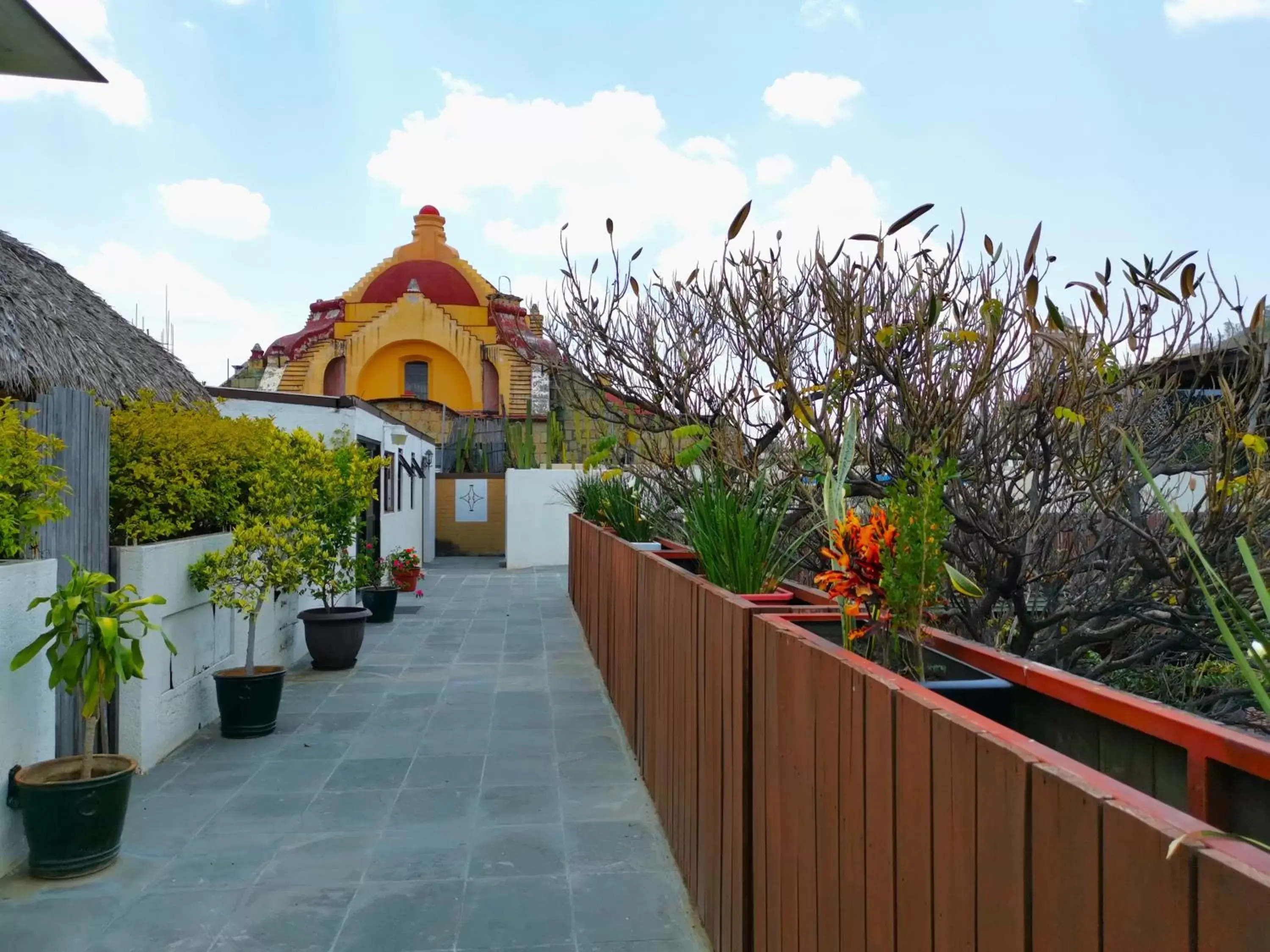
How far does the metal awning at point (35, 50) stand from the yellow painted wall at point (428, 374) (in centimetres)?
1958

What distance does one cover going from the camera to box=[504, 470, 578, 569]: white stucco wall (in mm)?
17750

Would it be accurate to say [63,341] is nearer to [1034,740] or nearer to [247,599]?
A: [247,599]

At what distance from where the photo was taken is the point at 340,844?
4109mm

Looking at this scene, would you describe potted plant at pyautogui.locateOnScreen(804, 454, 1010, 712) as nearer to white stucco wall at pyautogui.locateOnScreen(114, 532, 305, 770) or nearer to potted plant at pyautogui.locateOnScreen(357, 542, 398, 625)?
white stucco wall at pyautogui.locateOnScreen(114, 532, 305, 770)

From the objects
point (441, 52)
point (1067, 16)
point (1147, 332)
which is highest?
point (441, 52)

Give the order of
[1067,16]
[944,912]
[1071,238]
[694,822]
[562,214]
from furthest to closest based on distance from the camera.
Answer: [562,214] < [1067,16] < [1071,238] < [694,822] < [944,912]

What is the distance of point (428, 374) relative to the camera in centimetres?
2741

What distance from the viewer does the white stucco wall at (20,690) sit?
12.2ft

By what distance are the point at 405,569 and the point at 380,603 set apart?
1.71 m

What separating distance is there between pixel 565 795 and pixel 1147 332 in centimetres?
376

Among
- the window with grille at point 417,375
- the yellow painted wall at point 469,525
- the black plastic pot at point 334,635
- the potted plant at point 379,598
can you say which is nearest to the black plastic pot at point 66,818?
the black plastic pot at point 334,635

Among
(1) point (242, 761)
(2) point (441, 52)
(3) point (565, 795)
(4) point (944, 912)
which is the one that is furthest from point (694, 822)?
(2) point (441, 52)

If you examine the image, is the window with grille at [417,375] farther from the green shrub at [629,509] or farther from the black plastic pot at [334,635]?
the black plastic pot at [334,635]

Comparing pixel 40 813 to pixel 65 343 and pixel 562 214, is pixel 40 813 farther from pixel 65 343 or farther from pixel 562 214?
pixel 562 214
